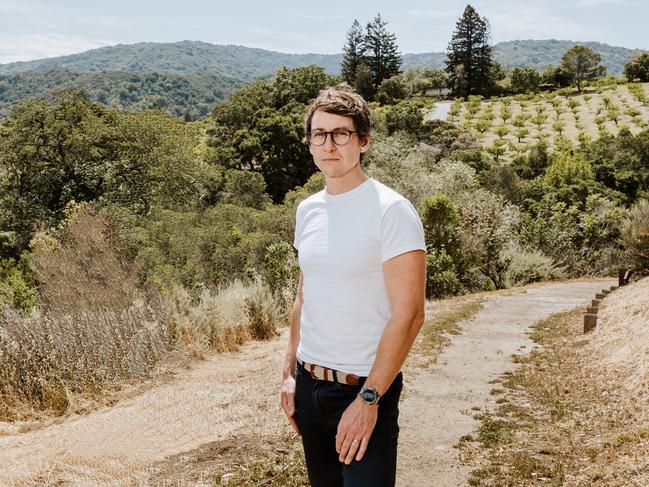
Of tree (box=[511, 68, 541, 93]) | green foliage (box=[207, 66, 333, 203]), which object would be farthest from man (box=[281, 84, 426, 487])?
tree (box=[511, 68, 541, 93])

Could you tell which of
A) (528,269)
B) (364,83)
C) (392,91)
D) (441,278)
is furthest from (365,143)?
(364,83)

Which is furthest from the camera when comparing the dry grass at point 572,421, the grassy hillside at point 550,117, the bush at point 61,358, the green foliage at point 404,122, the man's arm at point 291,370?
the grassy hillside at point 550,117

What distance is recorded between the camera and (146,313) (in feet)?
26.6

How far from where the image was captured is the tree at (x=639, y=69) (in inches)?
2340

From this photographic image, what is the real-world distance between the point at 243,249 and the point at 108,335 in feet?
22.3

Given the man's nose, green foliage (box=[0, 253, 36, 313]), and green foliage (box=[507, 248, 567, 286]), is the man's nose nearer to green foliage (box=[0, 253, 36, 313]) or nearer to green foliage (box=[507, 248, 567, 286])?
green foliage (box=[0, 253, 36, 313])

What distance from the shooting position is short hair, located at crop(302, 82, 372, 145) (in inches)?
68.4

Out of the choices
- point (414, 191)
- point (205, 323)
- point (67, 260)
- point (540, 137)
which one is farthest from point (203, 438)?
point (540, 137)

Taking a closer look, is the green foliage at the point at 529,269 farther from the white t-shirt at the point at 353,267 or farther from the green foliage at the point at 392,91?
the green foliage at the point at 392,91

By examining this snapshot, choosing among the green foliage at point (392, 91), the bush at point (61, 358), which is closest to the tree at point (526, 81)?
the green foliage at point (392, 91)

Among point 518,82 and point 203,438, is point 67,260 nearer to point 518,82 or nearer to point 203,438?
point 203,438

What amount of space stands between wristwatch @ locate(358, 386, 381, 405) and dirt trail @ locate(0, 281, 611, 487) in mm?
2373

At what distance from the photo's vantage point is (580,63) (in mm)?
62531

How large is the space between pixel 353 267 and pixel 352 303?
0.11 m
